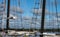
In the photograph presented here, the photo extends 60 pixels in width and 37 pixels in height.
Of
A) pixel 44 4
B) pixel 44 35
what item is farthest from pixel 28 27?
pixel 44 4

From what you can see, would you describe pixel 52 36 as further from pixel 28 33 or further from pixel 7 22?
pixel 7 22

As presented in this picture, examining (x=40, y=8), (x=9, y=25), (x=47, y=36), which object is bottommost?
(x=47, y=36)

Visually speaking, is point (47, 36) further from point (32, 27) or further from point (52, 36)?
point (32, 27)

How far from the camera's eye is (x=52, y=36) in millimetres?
6098

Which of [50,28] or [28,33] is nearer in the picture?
[28,33]

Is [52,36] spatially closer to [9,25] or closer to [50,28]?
[50,28]

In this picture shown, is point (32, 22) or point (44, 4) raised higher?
point (44, 4)

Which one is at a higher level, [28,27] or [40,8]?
[40,8]

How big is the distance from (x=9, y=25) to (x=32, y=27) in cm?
87

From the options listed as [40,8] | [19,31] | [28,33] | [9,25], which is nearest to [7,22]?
[9,25]

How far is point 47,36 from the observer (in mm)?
6129

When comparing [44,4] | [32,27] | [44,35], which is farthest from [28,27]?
[44,4]

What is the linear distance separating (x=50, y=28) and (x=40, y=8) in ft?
2.83

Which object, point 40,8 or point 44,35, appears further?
point 40,8
